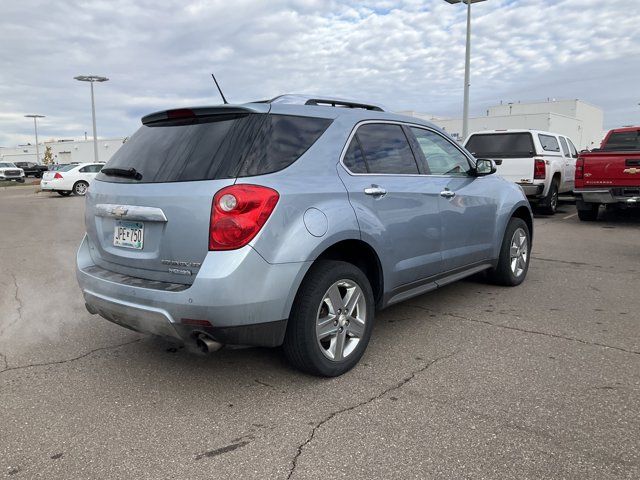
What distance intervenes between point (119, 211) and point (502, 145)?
1042cm

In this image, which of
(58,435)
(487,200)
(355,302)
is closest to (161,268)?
(58,435)

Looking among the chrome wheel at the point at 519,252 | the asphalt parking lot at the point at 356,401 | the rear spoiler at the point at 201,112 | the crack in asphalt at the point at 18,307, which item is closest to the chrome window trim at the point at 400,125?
the rear spoiler at the point at 201,112

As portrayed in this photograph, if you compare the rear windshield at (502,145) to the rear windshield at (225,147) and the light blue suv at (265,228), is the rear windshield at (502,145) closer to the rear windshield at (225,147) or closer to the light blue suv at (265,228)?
the light blue suv at (265,228)

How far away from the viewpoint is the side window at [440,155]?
14.4 ft

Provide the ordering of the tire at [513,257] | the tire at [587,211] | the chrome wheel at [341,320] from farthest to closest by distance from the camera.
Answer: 1. the tire at [587,211]
2. the tire at [513,257]
3. the chrome wheel at [341,320]

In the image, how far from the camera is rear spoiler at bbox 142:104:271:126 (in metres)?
3.17

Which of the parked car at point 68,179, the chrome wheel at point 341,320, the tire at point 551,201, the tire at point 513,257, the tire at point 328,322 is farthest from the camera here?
the parked car at point 68,179

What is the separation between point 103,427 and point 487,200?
12.5 ft

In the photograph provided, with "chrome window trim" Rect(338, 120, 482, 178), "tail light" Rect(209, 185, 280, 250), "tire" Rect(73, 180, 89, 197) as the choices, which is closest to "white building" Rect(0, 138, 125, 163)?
"tire" Rect(73, 180, 89, 197)

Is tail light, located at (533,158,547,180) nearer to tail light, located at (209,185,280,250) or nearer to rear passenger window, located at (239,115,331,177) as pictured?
rear passenger window, located at (239,115,331,177)

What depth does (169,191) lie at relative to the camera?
304 centimetres

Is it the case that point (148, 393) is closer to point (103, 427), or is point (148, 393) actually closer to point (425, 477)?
point (103, 427)

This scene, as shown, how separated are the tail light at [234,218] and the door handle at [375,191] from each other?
93 cm

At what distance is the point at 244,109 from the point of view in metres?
3.17
